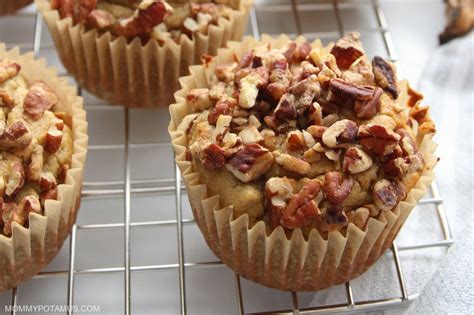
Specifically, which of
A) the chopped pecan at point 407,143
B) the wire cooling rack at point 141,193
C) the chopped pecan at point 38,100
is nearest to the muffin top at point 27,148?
the chopped pecan at point 38,100

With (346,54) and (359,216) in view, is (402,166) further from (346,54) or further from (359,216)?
(346,54)

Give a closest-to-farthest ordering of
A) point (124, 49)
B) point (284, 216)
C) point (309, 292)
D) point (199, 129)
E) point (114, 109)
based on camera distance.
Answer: point (284, 216), point (199, 129), point (309, 292), point (124, 49), point (114, 109)

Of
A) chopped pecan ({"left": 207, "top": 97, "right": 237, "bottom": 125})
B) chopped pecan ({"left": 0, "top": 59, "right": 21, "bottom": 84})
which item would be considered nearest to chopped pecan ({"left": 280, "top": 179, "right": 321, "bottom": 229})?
chopped pecan ({"left": 207, "top": 97, "right": 237, "bottom": 125})

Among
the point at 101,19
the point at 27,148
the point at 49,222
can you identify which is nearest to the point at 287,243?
the point at 49,222

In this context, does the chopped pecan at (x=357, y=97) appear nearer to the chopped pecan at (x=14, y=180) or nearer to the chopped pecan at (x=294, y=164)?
the chopped pecan at (x=294, y=164)

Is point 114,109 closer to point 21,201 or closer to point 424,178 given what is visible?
point 21,201

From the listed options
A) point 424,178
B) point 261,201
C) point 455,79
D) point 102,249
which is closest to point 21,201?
point 102,249
